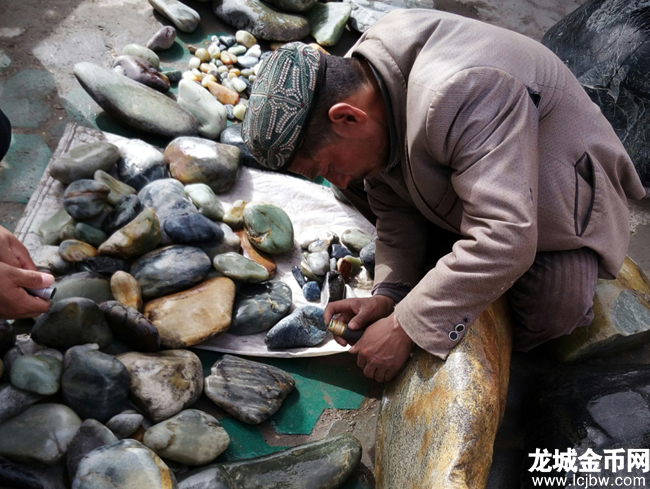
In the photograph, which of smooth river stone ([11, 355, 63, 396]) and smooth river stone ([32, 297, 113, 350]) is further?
smooth river stone ([32, 297, 113, 350])

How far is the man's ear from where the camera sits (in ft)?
4.91

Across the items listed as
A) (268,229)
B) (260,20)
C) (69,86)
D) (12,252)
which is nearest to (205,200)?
(268,229)

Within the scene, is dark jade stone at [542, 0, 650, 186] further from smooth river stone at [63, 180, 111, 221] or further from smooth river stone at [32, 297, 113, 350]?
smooth river stone at [32, 297, 113, 350]

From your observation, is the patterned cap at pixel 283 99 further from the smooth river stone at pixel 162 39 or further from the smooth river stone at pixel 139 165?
the smooth river stone at pixel 162 39

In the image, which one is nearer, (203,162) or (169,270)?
(169,270)

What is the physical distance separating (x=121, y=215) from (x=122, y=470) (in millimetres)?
1018

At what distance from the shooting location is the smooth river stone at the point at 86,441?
5.11 feet

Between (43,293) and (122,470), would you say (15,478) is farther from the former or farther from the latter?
(43,293)

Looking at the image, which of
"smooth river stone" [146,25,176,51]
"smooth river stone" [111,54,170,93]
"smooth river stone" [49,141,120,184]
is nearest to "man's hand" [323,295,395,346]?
"smooth river stone" [49,141,120,184]

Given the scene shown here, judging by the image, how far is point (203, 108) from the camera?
281cm

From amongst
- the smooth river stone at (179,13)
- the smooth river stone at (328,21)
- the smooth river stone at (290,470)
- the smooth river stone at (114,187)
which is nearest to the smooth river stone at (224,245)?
the smooth river stone at (114,187)

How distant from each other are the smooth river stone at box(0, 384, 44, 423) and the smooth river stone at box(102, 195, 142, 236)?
714mm

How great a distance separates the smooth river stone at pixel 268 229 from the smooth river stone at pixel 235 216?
43 mm

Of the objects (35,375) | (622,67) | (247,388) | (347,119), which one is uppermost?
(347,119)
